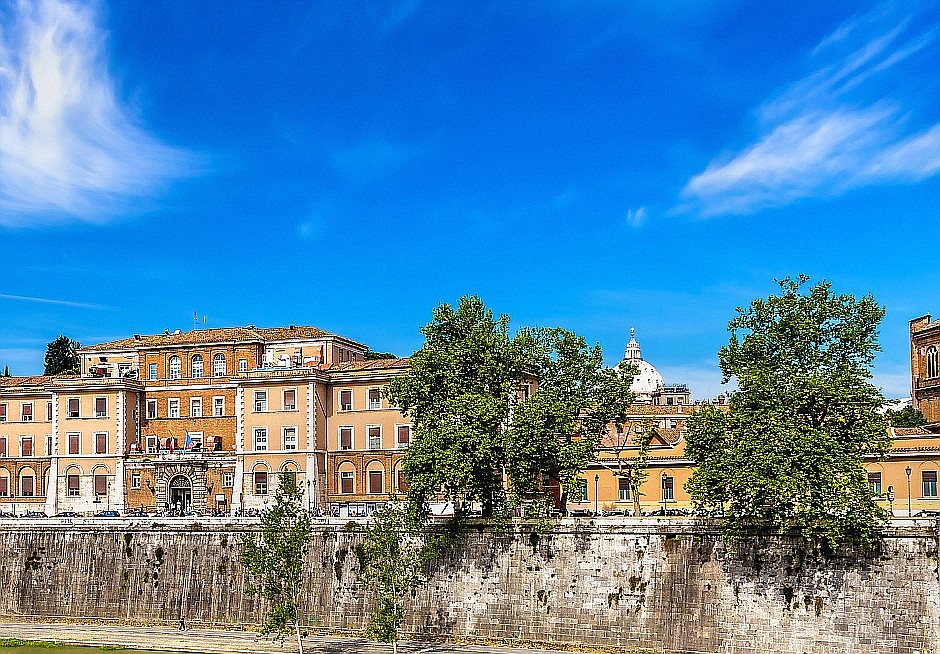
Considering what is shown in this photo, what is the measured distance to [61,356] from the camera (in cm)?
11762

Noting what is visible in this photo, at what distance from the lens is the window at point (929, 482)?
65.0m

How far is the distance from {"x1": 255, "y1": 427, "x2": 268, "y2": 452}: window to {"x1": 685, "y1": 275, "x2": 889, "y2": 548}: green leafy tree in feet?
126

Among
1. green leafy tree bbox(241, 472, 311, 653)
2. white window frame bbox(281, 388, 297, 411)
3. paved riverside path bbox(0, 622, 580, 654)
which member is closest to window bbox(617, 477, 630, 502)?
paved riverside path bbox(0, 622, 580, 654)

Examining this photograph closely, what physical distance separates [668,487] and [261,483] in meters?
27.4

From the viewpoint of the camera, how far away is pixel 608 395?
175ft

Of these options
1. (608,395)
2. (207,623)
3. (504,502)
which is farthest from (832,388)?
(207,623)

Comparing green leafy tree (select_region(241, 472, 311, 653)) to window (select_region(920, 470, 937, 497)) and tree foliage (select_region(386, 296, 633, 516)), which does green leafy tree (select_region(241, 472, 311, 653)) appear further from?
window (select_region(920, 470, 937, 497))

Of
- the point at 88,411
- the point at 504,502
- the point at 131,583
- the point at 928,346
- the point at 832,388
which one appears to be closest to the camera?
the point at 832,388

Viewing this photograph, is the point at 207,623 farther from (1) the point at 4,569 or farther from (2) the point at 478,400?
(2) the point at 478,400

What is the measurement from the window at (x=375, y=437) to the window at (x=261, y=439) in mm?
7080

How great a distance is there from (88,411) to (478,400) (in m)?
41.2

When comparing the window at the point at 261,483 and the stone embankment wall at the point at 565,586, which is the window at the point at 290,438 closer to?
the window at the point at 261,483

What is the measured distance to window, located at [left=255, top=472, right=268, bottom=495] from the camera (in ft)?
260

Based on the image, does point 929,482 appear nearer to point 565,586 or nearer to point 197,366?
point 565,586
